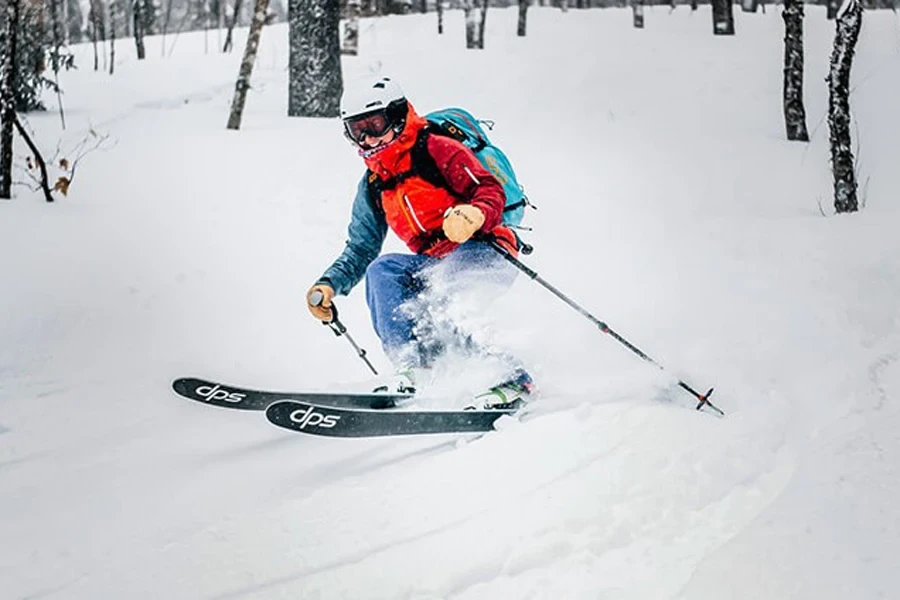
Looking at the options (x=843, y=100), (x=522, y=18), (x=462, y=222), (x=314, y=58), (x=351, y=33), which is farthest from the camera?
(x=522, y=18)

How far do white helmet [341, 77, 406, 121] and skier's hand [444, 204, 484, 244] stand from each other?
566mm

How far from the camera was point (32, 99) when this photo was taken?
932cm

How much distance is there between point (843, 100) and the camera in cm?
565

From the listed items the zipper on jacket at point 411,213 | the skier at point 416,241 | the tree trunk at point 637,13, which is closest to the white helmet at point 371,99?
the skier at point 416,241

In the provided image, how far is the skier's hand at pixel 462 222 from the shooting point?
3.25m

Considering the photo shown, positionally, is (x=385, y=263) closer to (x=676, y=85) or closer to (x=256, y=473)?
(x=256, y=473)

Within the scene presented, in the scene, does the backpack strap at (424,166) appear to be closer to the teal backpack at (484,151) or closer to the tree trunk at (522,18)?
the teal backpack at (484,151)

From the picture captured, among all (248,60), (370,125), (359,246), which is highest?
(248,60)

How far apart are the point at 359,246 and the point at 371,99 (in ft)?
2.49

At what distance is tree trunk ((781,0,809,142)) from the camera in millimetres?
7910

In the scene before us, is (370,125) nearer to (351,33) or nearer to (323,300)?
(323,300)

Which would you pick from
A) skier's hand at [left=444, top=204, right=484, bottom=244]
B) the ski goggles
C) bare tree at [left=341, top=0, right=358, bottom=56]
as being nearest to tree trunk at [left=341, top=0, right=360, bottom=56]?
bare tree at [left=341, top=0, right=358, bottom=56]

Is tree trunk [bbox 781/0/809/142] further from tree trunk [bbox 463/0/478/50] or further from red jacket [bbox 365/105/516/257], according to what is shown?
tree trunk [bbox 463/0/478/50]

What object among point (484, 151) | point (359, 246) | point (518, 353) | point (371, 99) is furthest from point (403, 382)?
point (371, 99)
